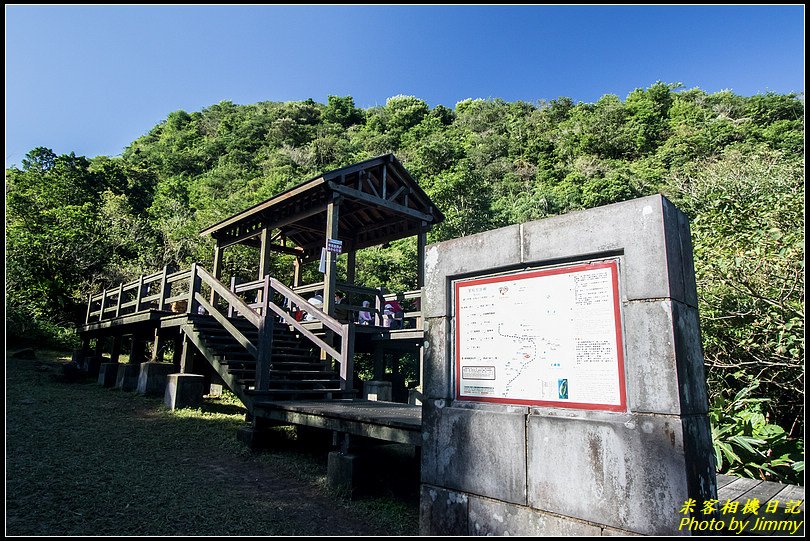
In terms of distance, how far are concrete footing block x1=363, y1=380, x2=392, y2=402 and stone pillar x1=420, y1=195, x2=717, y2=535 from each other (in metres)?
5.07

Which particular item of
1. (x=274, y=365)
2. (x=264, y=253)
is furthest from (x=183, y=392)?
(x=264, y=253)

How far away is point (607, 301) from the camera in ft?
8.53

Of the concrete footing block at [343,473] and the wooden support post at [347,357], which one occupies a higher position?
the wooden support post at [347,357]

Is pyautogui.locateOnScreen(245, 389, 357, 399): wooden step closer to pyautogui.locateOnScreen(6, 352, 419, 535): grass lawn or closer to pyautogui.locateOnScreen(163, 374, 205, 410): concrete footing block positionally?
pyautogui.locateOnScreen(6, 352, 419, 535): grass lawn

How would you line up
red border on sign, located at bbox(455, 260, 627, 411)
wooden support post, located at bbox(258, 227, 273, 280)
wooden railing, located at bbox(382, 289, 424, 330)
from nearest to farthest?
red border on sign, located at bbox(455, 260, 627, 411) < wooden railing, located at bbox(382, 289, 424, 330) < wooden support post, located at bbox(258, 227, 273, 280)

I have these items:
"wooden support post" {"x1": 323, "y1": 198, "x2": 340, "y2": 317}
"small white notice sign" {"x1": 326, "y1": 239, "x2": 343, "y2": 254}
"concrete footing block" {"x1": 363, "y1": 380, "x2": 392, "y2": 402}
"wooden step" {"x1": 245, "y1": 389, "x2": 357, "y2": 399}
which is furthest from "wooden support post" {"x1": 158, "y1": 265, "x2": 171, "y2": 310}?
"concrete footing block" {"x1": 363, "y1": 380, "x2": 392, "y2": 402}

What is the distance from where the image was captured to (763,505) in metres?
3.10

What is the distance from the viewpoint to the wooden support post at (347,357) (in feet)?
23.8

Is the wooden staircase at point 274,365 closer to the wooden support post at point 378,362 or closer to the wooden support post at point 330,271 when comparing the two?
the wooden support post at point 330,271

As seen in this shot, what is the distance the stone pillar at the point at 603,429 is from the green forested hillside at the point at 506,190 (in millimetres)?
3024

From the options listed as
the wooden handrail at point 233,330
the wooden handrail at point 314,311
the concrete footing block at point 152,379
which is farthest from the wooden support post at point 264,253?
the concrete footing block at point 152,379

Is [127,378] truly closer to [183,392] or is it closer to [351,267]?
[183,392]

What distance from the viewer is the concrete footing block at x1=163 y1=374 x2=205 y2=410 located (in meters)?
8.18

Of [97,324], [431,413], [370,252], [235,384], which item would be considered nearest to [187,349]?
[235,384]
